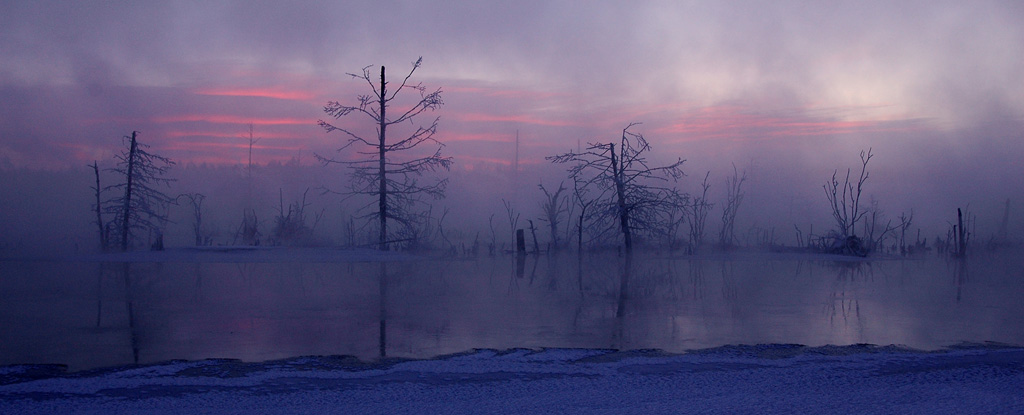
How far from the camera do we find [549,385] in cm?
712

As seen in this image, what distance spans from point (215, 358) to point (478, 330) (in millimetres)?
3581

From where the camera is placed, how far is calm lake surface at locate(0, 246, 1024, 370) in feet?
31.0

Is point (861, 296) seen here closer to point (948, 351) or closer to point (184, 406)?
point (948, 351)

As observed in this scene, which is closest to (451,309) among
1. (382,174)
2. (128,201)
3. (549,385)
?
(549,385)

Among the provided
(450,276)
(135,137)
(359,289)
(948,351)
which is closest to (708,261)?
(450,276)

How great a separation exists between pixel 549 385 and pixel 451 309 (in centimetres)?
593

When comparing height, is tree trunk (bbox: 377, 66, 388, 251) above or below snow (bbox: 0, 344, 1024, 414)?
above

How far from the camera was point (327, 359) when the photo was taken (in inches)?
325

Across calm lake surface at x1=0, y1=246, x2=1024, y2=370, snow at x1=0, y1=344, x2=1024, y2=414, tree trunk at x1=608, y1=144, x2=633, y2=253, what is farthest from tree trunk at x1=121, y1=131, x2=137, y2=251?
snow at x1=0, y1=344, x2=1024, y2=414

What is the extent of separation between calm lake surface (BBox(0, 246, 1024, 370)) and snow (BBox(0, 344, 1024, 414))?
817 millimetres

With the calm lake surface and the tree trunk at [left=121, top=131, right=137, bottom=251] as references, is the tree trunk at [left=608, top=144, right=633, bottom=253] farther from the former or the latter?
the tree trunk at [left=121, top=131, right=137, bottom=251]

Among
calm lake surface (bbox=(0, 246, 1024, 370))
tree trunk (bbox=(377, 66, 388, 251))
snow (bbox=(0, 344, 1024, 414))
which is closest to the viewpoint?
snow (bbox=(0, 344, 1024, 414))

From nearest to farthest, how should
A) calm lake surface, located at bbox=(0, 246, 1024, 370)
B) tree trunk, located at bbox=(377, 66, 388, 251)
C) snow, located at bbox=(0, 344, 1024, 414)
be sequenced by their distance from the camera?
snow, located at bbox=(0, 344, 1024, 414)
calm lake surface, located at bbox=(0, 246, 1024, 370)
tree trunk, located at bbox=(377, 66, 388, 251)

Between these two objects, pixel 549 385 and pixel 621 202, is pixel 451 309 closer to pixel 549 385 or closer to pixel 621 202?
pixel 549 385
